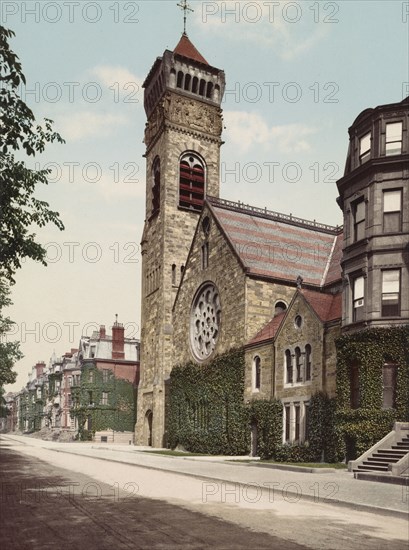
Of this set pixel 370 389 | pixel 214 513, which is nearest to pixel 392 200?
pixel 370 389

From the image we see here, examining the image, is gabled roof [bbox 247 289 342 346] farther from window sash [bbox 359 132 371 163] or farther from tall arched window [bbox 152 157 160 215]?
tall arched window [bbox 152 157 160 215]

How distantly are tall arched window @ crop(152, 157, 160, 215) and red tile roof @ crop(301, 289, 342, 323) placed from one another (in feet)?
81.1

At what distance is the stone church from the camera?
3194 centimetres

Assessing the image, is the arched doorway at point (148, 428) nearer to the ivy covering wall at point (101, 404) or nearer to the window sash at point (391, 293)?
the ivy covering wall at point (101, 404)

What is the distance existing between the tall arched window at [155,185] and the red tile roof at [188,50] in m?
10.6

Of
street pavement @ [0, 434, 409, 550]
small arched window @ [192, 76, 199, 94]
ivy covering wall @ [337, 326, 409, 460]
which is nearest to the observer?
street pavement @ [0, 434, 409, 550]

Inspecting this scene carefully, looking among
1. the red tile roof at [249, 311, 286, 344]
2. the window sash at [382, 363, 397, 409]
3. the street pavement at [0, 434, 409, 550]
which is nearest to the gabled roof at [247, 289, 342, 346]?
the red tile roof at [249, 311, 286, 344]

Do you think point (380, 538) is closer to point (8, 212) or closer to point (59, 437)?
point (8, 212)

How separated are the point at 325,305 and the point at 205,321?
14.0 meters

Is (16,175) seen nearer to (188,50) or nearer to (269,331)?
(269,331)

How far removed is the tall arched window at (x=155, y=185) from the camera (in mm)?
55500

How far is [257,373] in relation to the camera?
37.0m

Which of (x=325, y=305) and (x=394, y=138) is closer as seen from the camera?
(x=394, y=138)

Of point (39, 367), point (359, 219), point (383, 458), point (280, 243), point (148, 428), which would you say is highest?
point (280, 243)
